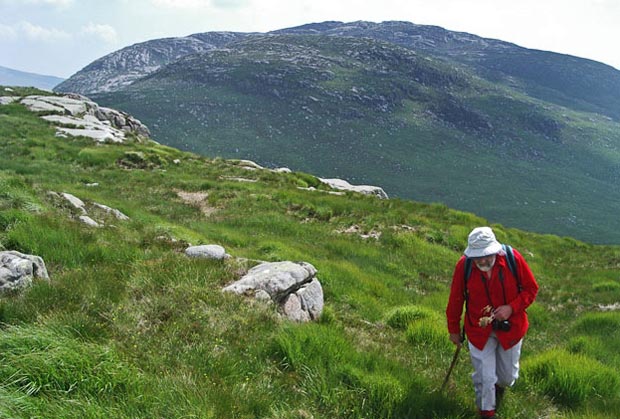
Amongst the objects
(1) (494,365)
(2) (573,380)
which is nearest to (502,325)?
(1) (494,365)

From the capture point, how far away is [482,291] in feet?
19.0

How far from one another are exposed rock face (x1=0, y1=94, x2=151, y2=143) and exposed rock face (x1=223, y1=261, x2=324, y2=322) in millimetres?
32588

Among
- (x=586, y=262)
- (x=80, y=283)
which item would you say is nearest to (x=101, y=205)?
(x=80, y=283)

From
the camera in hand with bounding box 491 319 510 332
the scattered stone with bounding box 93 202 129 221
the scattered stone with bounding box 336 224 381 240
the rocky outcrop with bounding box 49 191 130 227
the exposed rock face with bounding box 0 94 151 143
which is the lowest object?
the scattered stone with bounding box 336 224 381 240

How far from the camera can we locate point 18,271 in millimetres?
7051

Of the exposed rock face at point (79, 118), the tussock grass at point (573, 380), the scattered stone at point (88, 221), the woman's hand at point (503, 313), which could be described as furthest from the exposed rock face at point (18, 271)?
the exposed rock face at point (79, 118)

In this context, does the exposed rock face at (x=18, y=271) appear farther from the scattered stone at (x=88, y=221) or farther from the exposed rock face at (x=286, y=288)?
the scattered stone at (x=88, y=221)

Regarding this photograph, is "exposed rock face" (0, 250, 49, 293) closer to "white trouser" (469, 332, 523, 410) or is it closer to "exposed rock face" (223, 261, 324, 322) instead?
"exposed rock face" (223, 261, 324, 322)

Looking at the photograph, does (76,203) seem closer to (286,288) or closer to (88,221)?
(88,221)

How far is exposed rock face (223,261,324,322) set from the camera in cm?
812

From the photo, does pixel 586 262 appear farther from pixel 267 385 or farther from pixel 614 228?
pixel 614 228

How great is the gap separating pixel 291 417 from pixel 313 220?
17443 mm

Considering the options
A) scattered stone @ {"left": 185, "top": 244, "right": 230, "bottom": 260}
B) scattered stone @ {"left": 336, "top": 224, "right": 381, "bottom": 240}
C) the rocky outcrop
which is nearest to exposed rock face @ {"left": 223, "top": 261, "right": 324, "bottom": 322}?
scattered stone @ {"left": 185, "top": 244, "right": 230, "bottom": 260}

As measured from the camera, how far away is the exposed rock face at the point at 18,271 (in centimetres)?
680
